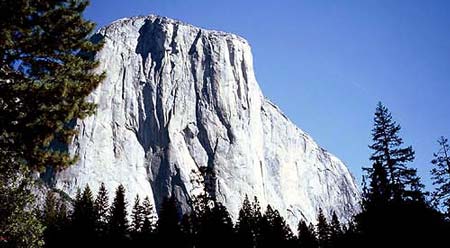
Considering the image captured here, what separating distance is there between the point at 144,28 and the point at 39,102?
6378 inches

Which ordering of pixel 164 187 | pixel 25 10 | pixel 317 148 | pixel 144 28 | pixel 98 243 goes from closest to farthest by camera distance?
1. pixel 25 10
2. pixel 98 243
3. pixel 164 187
4. pixel 144 28
5. pixel 317 148

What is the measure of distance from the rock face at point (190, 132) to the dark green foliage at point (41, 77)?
10673 cm

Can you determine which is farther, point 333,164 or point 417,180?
point 333,164

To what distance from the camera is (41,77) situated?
51.0 ft

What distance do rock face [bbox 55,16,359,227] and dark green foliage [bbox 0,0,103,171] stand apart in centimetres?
10673

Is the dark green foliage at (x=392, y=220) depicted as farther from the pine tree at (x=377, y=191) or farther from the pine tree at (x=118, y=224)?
the pine tree at (x=118, y=224)

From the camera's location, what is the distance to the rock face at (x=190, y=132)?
133000 millimetres

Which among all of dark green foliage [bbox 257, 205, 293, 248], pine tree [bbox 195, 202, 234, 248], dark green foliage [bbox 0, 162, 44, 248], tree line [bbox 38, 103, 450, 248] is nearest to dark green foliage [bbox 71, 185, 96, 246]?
tree line [bbox 38, 103, 450, 248]

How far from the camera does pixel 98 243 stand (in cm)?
4812

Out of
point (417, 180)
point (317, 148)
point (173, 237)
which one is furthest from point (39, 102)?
point (317, 148)

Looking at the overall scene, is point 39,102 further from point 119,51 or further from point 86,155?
point 119,51

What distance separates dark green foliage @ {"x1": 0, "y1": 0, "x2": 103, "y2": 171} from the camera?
14414 millimetres

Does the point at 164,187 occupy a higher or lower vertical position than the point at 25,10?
higher

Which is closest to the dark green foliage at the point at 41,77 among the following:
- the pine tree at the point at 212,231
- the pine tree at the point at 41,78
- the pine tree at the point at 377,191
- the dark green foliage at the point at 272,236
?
the pine tree at the point at 41,78
